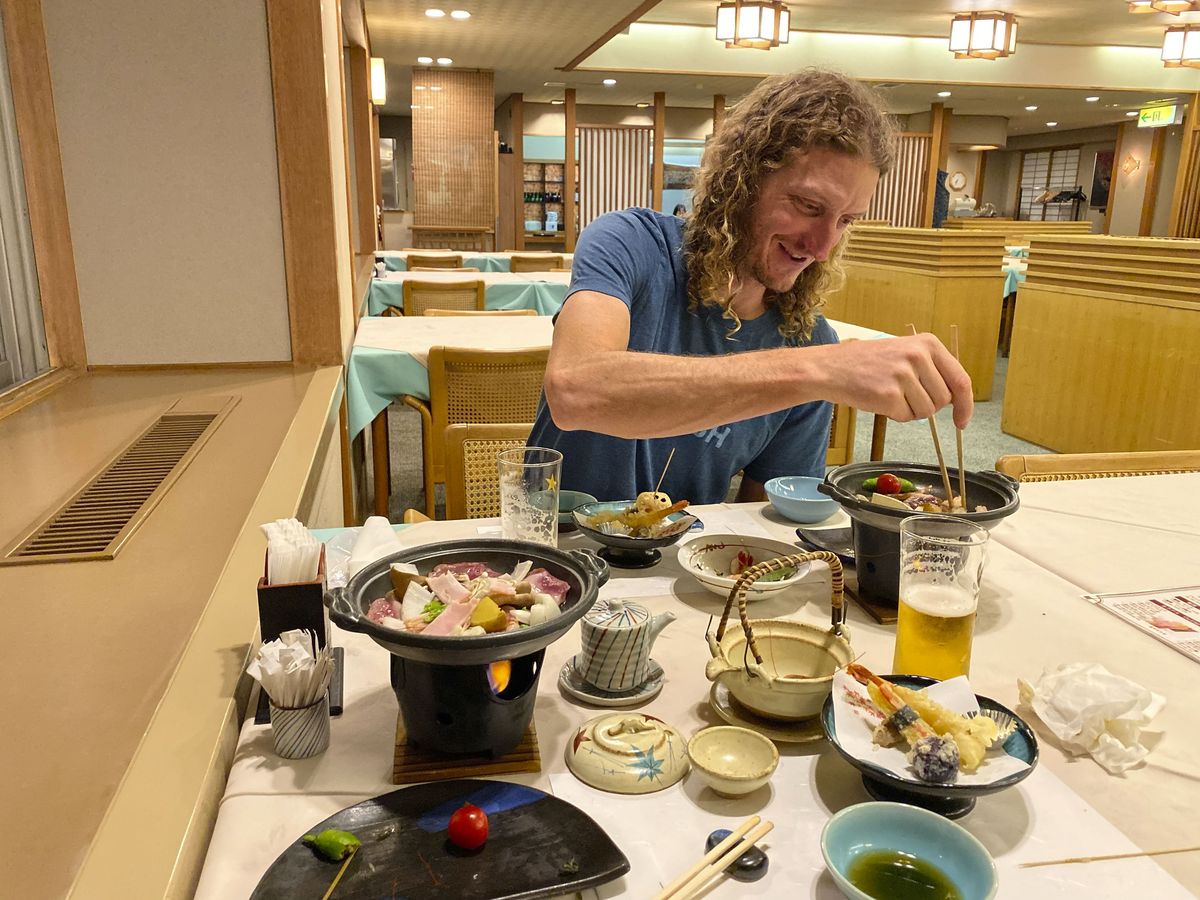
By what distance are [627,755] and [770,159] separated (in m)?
1.19

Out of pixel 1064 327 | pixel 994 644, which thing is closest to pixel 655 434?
pixel 994 644

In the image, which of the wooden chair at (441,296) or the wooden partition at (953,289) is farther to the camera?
the wooden partition at (953,289)

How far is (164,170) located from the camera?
2.28 m

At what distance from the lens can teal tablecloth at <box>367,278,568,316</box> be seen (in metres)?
5.41

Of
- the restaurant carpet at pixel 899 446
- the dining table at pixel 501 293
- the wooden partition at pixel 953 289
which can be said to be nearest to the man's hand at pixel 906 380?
the restaurant carpet at pixel 899 446

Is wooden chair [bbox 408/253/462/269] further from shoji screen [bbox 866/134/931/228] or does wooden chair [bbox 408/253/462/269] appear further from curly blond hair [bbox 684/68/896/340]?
shoji screen [bbox 866/134/931/228]

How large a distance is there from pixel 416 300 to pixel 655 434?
4.01 meters

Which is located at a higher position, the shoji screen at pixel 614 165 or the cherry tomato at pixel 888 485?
the shoji screen at pixel 614 165

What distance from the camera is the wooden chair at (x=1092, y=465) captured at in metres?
1.77

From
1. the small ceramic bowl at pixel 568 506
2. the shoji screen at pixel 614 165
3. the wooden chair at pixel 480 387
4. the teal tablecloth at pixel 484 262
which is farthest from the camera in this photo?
the shoji screen at pixel 614 165

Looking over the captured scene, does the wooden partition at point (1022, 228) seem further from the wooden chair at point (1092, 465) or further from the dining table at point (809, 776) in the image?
the dining table at point (809, 776)

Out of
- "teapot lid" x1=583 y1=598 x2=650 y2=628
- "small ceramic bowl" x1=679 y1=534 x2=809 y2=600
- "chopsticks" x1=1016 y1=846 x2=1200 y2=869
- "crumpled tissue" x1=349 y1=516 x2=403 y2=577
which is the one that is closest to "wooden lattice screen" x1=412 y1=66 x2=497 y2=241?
"crumpled tissue" x1=349 y1=516 x2=403 y2=577

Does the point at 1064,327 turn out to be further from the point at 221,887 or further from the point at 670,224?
the point at 221,887

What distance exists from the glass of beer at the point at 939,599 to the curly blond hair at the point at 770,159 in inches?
34.0
